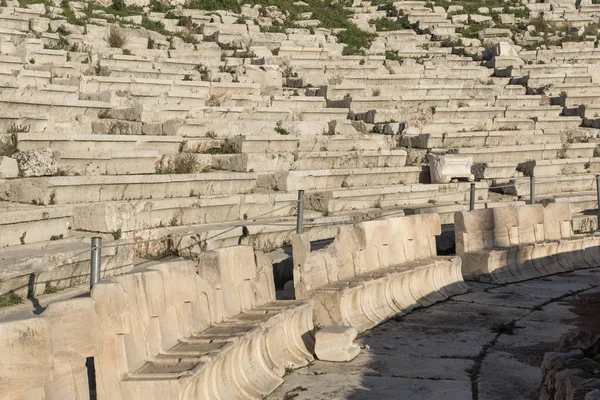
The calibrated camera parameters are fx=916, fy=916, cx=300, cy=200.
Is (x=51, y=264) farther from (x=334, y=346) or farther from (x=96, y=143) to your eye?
(x=96, y=143)

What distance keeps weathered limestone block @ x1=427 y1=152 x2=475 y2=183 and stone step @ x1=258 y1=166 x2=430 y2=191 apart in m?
0.29

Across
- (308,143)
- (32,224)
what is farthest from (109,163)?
(308,143)

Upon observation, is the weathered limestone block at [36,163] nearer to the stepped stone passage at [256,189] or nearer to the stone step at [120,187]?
the stepped stone passage at [256,189]

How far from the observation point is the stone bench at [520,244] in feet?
36.6

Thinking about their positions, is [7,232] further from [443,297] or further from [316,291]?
[443,297]

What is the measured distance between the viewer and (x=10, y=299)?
23.8ft

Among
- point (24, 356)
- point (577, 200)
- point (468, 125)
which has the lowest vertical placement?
point (577, 200)

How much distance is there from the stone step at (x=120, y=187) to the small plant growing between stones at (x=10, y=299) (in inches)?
111

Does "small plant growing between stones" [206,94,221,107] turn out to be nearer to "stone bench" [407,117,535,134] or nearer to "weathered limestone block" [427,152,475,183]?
"stone bench" [407,117,535,134]

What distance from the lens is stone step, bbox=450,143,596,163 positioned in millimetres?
17078

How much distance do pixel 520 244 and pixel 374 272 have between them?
11.4 feet

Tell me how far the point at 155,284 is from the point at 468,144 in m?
12.9

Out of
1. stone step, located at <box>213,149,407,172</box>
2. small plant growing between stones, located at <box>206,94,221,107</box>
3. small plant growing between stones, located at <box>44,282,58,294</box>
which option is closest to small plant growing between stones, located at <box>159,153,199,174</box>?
stone step, located at <box>213,149,407,172</box>

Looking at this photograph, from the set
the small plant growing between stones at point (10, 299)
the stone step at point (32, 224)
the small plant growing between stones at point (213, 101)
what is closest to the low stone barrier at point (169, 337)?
the small plant growing between stones at point (10, 299)
